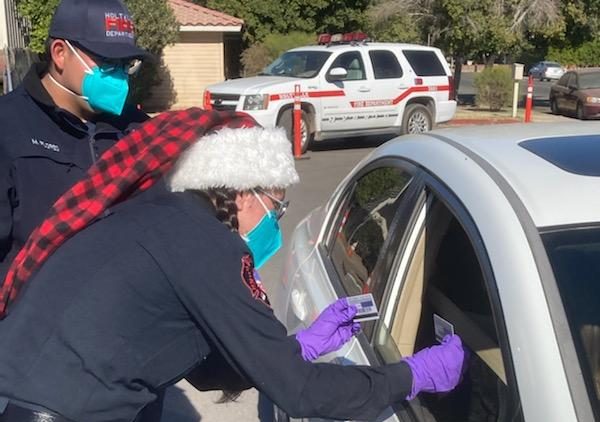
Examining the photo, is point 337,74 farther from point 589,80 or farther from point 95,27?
point 95,27

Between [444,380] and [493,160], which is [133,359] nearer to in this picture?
[444,380]

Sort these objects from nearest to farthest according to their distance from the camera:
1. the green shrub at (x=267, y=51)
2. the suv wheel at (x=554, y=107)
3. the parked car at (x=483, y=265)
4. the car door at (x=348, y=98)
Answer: the parked car at (x=483, y=265)
the car door at (x=348, y=98)
the suv wheel at (x=554, y=107)
the green shrub at (x=267, y=51)

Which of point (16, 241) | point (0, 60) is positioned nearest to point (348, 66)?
point (0, 60)

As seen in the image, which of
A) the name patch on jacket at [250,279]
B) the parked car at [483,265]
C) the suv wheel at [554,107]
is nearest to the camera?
the parked car at [483,265]

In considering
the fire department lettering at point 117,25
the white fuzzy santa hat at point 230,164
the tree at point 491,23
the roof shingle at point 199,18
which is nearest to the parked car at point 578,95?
the tree at point 491,23

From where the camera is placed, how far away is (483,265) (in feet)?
6.21

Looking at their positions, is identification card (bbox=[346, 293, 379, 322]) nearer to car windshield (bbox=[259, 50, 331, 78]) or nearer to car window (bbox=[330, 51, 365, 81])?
car windshield (bbox=[259, 50, 331, 78])

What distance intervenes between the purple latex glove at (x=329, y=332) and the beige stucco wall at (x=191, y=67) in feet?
80.1

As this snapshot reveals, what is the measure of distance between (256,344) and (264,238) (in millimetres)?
398

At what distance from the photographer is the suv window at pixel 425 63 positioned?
51.0 feet

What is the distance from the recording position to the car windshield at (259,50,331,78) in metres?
14.6

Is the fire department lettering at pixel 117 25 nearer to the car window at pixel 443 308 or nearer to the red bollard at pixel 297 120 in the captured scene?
the car window at pixel 443 308

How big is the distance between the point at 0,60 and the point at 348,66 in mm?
7629

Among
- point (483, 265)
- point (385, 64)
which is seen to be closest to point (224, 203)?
point (483, 265)
